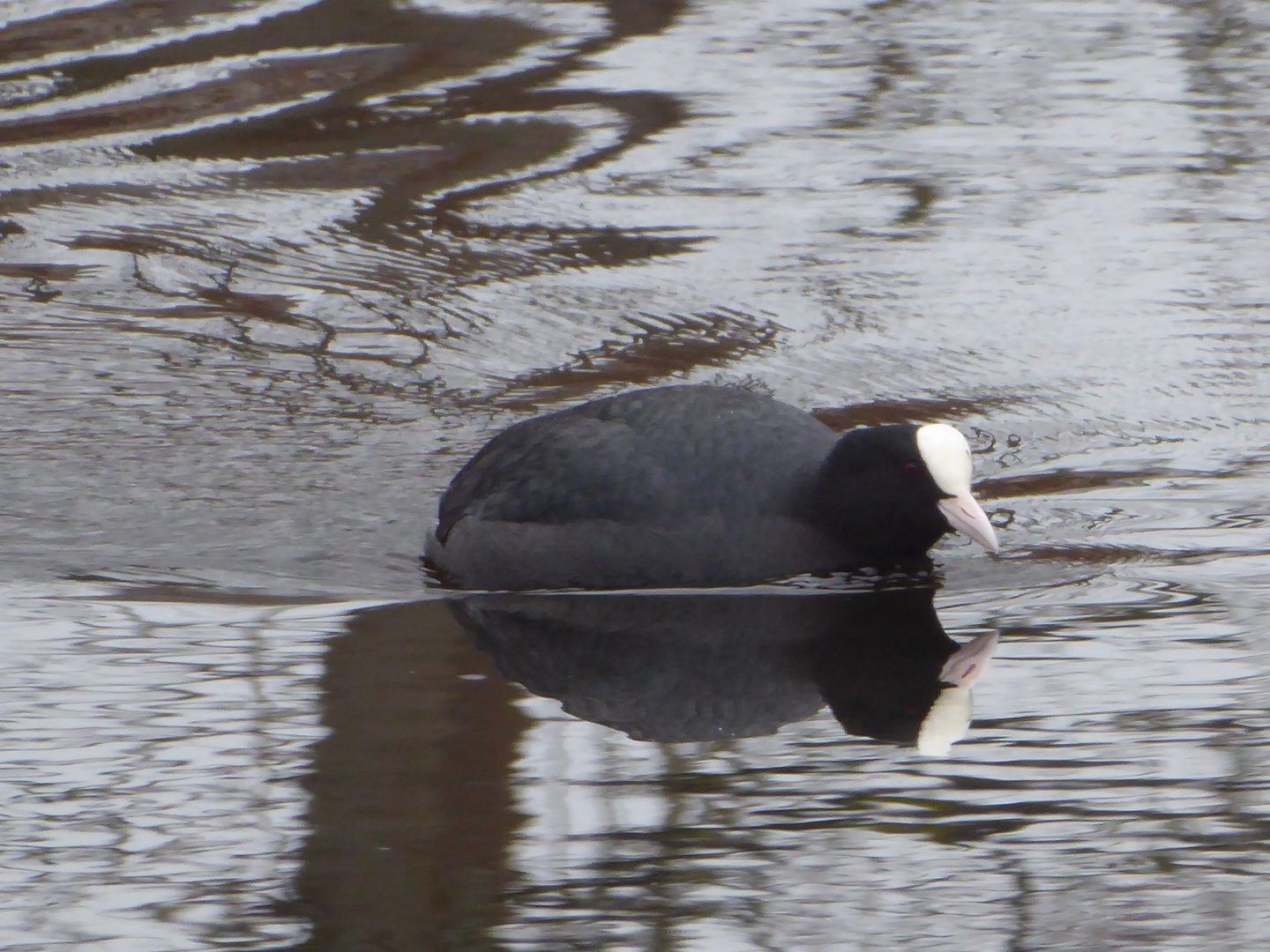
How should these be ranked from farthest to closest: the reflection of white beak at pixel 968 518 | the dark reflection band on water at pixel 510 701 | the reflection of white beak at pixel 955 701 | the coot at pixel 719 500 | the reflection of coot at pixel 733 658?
the coot at pixel 719 500, the reflection of white beak at pixel 968 518, the reflection of coot at pixel 733 658, the reflection of white beak at pixel 955 701, the dark reflection band on water at pixel 510 701

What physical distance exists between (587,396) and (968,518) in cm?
203

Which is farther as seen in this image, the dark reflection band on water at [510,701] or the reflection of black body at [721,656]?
the reflection of black body at [721,656]

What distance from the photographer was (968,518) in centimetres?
454

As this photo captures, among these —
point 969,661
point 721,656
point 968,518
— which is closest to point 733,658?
point 721,656

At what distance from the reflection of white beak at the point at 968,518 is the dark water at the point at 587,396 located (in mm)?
177

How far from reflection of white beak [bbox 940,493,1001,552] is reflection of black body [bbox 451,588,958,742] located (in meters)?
0.20

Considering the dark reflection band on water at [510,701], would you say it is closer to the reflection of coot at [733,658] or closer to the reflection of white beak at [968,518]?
the reflection of coot at [733,658]

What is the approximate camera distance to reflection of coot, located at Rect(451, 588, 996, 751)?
3.81 metres

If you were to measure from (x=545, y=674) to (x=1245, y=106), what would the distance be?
6.26 m

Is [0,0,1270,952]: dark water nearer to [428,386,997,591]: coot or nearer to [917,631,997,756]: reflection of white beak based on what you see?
[917,631,997,756]: reflection of white beak

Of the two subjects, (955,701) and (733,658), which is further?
(733,658)

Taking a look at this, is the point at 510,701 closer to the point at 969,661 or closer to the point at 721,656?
the point at 721,656

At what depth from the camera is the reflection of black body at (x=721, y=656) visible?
3.82 meters

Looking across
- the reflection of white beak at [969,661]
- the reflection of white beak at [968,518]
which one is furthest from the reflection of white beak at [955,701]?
the reflection of white beak at [968,518]
